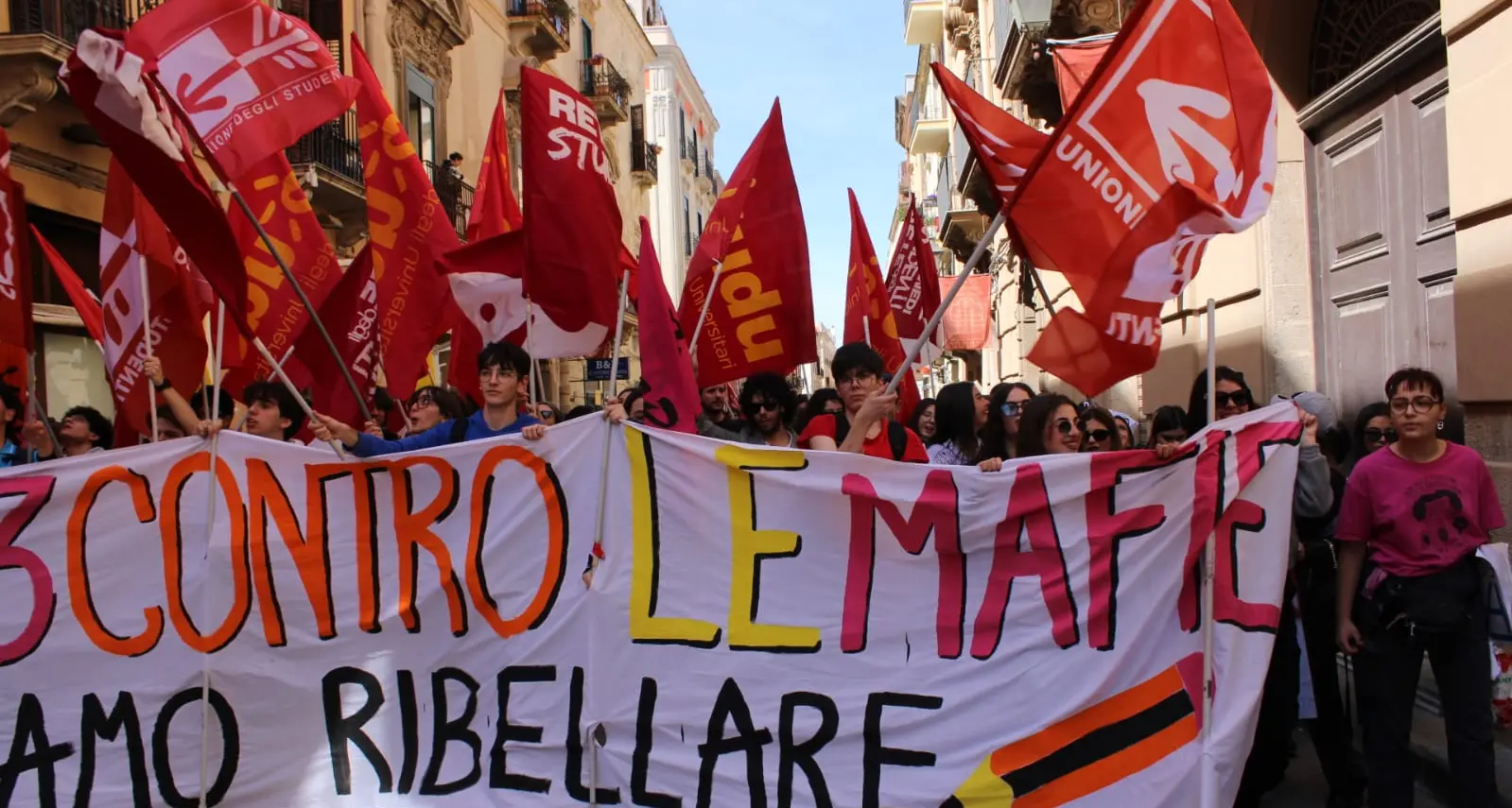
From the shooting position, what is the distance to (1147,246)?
3584mm

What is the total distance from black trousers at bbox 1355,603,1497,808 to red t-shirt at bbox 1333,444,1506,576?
0.70 ft

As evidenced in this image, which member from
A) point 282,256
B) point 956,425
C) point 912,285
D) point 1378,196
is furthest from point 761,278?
point 1378,196

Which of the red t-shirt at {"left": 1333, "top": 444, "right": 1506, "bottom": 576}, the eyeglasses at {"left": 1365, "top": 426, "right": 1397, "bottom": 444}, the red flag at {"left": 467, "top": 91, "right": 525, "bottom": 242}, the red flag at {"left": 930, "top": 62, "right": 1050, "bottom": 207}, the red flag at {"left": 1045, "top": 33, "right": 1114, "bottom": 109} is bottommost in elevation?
the red t-shirt at {"left": 1333, "top": 444, "right": 1506, "bottom": 576}

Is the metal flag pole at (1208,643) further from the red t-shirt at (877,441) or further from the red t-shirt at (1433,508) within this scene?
the red t-shirt at (877,441)

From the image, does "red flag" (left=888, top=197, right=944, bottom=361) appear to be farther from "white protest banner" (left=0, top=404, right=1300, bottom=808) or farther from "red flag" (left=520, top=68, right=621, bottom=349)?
"white protest banner" (left=0, top=404, right=1300, bottom=808)

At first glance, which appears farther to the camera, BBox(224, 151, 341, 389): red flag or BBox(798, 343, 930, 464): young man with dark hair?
BBox(224, 151, 341, 389): red flag

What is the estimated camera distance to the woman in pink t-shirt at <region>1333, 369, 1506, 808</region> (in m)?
3.63

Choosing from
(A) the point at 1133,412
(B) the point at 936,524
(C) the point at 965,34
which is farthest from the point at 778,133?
(C) the point at 965,34

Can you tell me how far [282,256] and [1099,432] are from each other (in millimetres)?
3996

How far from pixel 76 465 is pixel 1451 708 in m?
4.65

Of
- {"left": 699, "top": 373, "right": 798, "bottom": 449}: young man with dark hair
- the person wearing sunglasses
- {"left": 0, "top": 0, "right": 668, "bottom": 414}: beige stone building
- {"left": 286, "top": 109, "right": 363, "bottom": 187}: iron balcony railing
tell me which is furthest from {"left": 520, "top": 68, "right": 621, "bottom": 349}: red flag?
{"left": 286, "top": 109, "right": 363, "bottom": 187}: iron balcony railing

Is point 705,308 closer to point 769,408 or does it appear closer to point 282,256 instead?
point 769,408

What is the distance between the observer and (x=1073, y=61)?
848 centimetres

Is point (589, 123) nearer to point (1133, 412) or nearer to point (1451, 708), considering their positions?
point (1451, 708)
